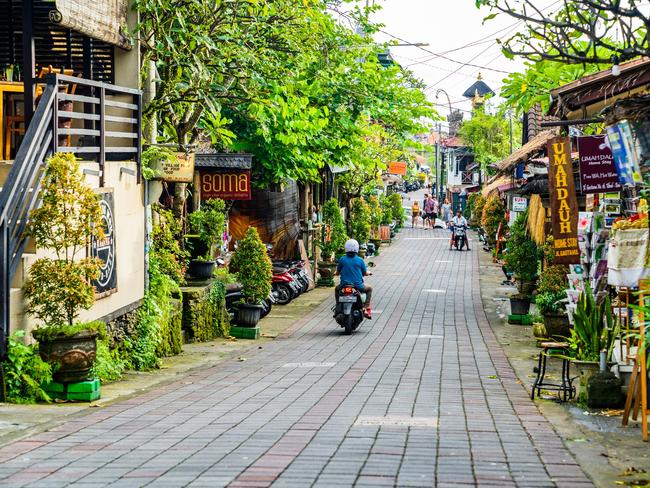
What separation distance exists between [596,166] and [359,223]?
28694 mm

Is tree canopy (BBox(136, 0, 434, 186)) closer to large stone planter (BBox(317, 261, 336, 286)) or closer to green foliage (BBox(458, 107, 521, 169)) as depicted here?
large stone planter (BBox(317, 261, 336, 286))

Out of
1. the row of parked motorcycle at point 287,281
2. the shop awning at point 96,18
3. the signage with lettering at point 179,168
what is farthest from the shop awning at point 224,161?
the shop awning at point 96,18

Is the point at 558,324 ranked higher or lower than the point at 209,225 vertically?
lower

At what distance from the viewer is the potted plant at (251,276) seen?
2088 cm

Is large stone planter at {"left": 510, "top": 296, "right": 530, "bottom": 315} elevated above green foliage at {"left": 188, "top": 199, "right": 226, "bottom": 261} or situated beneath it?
situated beneath

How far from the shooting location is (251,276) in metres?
20.9

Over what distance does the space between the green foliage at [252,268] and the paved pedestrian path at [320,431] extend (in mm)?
2675

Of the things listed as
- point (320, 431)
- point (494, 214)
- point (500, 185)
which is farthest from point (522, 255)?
point (494, 214)

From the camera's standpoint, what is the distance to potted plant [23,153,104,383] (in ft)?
38.1

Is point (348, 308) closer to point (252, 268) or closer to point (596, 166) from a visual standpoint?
point (252, 268)

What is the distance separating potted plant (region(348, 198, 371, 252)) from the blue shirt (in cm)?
2088

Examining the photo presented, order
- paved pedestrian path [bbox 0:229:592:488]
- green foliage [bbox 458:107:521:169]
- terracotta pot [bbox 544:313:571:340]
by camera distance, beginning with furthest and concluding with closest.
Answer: green foliage [bbox 458:107:521:169], terracotta pot [bbox 544:313:571:340], paved pedestrian path [bbox 0:229:592:488]

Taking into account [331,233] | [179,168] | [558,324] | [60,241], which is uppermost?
[179,168]

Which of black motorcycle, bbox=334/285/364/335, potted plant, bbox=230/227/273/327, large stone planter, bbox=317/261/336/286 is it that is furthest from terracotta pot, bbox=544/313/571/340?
large stone planter, bbox=317/261/336/286
